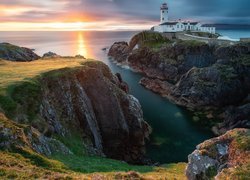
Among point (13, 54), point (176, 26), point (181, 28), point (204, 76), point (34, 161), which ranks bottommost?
point (204, 76)

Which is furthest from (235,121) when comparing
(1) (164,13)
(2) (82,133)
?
(1) (164,13)

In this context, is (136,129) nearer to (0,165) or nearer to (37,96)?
(37,96)

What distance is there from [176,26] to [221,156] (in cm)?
14112

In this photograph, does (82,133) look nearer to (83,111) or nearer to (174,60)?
(83,111)

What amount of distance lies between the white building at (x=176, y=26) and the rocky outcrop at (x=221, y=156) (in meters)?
138

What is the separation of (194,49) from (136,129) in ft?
220

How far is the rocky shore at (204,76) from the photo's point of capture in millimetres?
73438

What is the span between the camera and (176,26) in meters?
155

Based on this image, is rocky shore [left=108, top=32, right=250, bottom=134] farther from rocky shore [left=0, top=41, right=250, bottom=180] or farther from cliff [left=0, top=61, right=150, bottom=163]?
cliff [left=0, top=61, right=150, bottom=163]

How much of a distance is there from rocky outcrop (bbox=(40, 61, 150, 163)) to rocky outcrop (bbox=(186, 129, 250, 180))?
65.4ft

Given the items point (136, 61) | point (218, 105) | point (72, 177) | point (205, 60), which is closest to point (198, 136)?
point (218, 105)

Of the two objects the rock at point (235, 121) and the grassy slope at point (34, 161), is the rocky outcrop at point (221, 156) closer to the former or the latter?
the grassy slope at point (34, 161)

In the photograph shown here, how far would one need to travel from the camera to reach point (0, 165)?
1959 centimetres

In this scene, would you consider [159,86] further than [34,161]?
Yes
